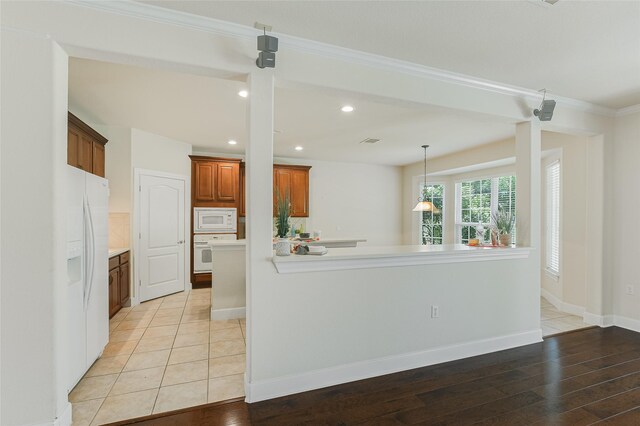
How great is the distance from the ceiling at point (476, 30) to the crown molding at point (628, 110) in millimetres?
1082

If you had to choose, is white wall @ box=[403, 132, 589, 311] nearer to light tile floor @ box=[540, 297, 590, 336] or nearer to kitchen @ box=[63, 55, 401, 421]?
light tile floor @ box=[540, 297, 590, 336]

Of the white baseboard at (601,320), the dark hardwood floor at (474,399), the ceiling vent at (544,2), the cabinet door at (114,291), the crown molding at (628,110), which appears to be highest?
the ceiling vent at (544,2)

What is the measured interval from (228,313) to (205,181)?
2734 mm

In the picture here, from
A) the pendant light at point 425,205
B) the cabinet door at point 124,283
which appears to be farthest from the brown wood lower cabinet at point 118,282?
the pendant light at point 425,205


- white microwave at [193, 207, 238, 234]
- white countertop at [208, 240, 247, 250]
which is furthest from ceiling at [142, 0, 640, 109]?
white microwave at [193, 207, 238, 234]

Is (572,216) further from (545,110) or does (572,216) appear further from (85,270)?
(85,270)

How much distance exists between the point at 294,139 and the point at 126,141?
2579 millimetres

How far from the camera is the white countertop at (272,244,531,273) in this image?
238 centimetres

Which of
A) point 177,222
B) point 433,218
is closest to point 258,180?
point 177,222

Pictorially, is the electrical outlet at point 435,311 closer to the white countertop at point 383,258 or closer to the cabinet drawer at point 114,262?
the white countertop at point 383,258

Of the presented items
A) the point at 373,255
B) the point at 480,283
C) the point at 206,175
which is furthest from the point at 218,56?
the point at 206,175

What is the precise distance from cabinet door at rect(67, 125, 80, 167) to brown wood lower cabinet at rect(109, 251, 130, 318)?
126cm

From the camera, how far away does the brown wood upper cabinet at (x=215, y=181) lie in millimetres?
5770

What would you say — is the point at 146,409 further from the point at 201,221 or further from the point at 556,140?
the point at 556,140
